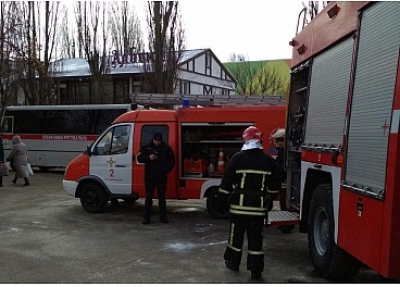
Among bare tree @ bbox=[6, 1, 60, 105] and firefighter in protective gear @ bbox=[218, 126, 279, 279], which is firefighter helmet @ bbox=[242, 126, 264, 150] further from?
bare tree @ bbox=[6, 1, 60, 105]

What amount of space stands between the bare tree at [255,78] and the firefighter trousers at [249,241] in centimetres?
2882

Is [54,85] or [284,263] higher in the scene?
[54,85]

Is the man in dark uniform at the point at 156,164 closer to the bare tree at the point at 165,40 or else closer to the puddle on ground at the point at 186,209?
the puddle on ground at the point at 186,209

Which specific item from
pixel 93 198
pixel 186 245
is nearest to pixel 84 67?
pixel 93 198

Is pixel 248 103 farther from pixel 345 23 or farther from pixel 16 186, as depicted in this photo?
pixel 16 186

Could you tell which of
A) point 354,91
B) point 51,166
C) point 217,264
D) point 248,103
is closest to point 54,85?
point 51,166

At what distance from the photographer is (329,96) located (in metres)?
5.12

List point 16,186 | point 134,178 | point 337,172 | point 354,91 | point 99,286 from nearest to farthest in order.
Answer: point 354,91 < point 337,172 < point 99,286 < point 134,178 < point 16,186

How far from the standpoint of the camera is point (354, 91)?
169 inches

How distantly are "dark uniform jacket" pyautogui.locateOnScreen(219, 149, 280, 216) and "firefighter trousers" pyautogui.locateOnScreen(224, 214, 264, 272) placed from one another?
0.13 meters

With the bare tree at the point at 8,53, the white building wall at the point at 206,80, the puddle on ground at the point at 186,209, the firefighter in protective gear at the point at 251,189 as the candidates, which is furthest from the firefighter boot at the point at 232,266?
the white building wall at the point at 206,80

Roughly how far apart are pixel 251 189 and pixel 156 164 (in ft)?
11.3

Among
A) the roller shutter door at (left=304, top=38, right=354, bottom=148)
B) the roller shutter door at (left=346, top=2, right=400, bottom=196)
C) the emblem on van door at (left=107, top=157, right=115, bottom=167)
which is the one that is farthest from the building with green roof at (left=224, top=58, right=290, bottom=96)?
the roller shutter door at (left=346, top=2, right=400, bottom=196)

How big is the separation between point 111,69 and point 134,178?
20.4 m
